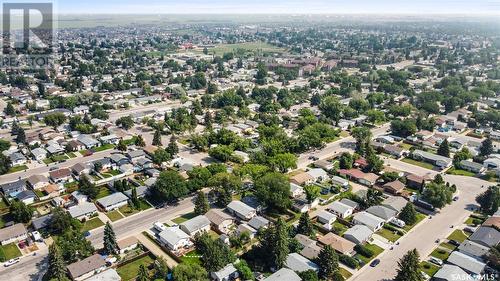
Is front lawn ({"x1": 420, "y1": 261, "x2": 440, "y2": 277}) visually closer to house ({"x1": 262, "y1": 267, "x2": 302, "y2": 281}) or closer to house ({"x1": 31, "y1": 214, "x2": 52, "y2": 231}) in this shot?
house ({"x1": 262, "y1": 267, "x2": 302, "y2": 281})

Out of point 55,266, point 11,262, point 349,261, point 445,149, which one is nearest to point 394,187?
point 445,149

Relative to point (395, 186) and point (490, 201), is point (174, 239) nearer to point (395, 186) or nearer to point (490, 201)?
point (395, 186)

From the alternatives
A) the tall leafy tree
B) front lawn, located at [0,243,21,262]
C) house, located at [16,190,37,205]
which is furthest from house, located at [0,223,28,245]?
the tall leafy tree

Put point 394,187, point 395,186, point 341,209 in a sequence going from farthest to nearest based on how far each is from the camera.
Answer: point 395,186
point 394,187
point 341,209

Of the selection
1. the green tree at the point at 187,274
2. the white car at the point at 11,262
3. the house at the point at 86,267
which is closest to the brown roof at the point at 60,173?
the white car at the point at 11,262

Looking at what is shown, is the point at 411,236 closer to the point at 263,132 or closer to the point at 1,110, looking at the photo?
the point at 263,132

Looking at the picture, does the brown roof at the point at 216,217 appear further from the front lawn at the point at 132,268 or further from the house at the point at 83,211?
the house at the point at 83,211
